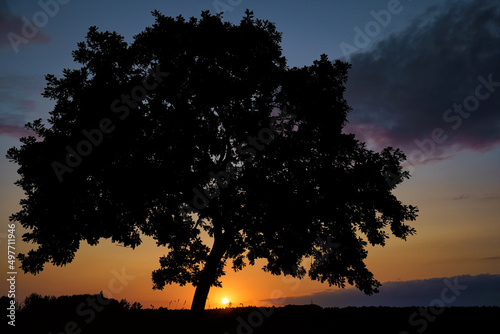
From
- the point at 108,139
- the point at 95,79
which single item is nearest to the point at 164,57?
the point at 95,79

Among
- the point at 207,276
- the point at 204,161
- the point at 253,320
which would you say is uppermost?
the point at 204,161

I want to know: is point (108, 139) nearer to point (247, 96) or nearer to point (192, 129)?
point (192, 129)

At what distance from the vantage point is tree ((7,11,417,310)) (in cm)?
1970

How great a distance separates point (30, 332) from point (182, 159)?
10.2 meters

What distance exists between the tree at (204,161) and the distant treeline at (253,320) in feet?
11.5

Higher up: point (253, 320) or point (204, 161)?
point (204, 161)

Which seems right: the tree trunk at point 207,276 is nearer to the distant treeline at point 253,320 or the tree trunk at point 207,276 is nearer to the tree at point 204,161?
the tree at point 204,161

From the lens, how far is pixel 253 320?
17.0 meters

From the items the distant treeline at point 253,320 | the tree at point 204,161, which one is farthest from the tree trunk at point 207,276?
the distant treeline at point 253,320

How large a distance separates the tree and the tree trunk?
88 mm

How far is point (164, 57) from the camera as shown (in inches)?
869

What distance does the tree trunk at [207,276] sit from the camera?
22.6 m

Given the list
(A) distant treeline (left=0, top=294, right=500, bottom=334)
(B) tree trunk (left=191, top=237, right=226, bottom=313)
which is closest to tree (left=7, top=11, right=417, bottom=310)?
(B) tree trunk (left=191, top=237, right=226, bottom=313)

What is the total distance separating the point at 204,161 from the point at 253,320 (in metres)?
9.10
